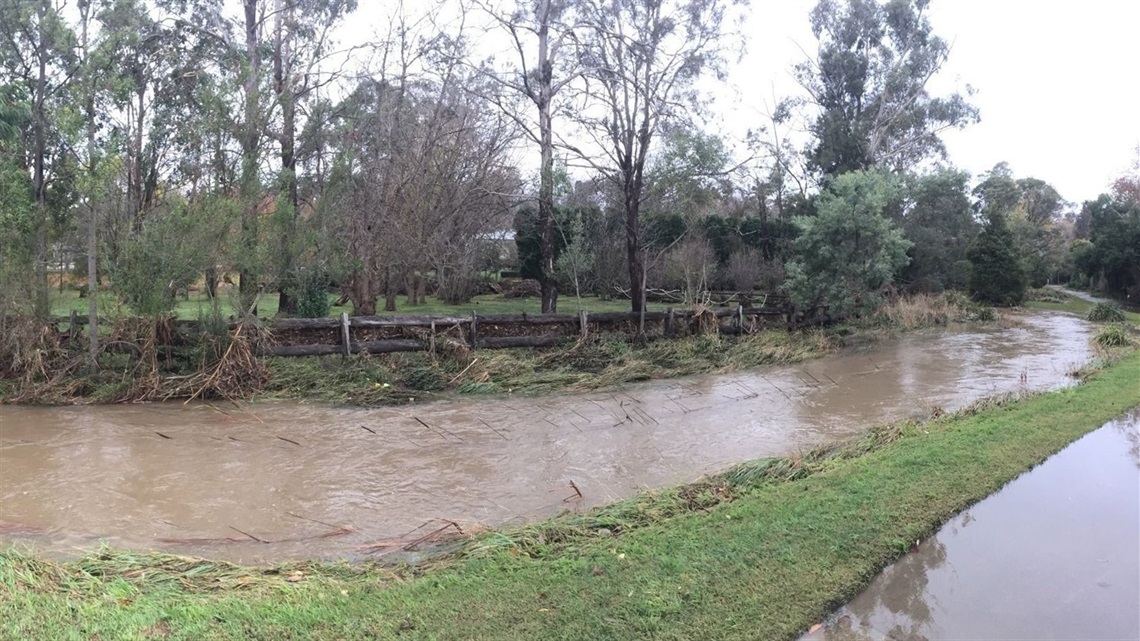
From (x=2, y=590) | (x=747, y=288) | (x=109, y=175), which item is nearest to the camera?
(x=2, y=590)

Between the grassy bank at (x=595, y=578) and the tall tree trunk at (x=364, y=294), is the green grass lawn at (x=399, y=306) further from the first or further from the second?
the grassy bank at (x=595, y=578)

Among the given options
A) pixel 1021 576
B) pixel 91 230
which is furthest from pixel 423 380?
pixel 1021 576

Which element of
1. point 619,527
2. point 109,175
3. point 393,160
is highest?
point 393,160

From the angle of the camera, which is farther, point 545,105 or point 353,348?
point 545,105

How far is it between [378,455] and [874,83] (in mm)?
34733

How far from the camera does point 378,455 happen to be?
31.3 ft

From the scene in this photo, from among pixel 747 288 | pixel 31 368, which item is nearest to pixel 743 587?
pixel 31 368

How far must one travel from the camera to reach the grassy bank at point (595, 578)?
417cm

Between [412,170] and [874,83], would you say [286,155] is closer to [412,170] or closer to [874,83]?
[412,170]

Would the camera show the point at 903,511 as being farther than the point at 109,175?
No

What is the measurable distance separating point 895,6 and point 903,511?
35.7 metres

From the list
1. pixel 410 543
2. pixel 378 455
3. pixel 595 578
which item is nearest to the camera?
pixel 595 578

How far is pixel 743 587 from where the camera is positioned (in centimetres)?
464

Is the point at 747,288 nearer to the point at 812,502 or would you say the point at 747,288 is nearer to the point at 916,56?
the point at 916,56
